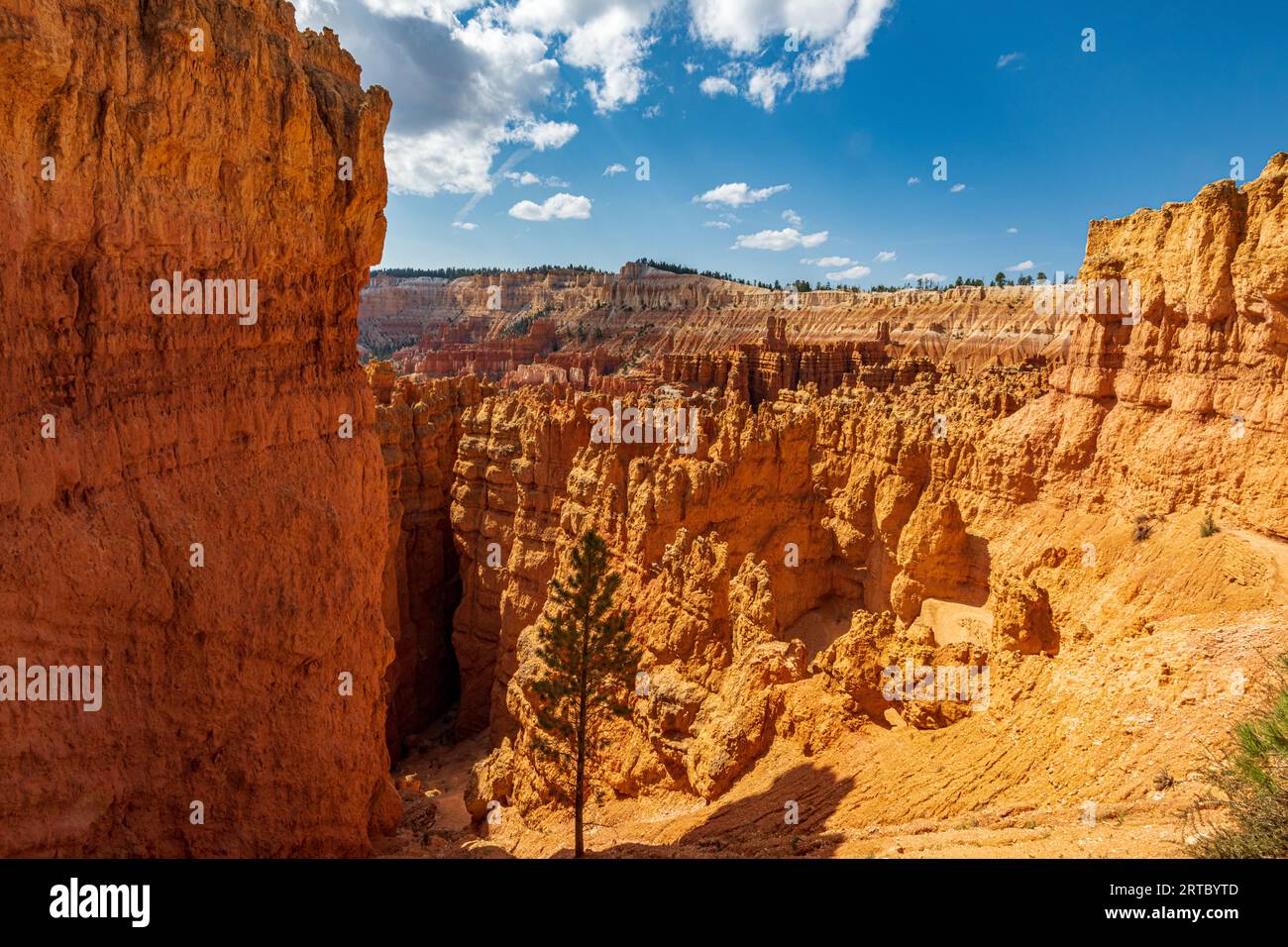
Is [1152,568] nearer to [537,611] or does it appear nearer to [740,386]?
[537,611]

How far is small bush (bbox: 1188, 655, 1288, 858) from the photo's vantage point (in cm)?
502

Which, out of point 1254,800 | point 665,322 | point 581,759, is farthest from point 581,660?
point 665,322

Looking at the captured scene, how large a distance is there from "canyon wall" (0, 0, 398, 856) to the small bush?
1061 cm

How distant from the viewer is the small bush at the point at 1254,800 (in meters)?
5.02

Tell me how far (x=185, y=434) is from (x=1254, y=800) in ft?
38.0

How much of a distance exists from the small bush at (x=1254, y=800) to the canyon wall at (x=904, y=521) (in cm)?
457

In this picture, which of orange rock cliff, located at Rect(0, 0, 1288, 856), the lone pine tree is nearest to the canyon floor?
orange rock cliff, located at Rect(0, 0, 1288, 856)

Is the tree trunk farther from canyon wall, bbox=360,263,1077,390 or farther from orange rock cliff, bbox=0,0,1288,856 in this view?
canyon wall, bbox=360,263,1077,390

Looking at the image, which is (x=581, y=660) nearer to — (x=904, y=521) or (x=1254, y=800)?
(x=1254, y=800)

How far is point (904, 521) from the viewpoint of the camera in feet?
77.7

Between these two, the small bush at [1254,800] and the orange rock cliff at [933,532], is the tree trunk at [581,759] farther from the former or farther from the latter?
the small bush at [1254,800]

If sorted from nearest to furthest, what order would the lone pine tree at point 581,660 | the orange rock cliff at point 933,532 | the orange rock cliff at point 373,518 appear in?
the orange rock cliff at point 373,518
the orange rock cliff at point 933,532
the lone pine tree at point 581,660

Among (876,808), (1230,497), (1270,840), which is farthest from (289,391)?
(1230,497)

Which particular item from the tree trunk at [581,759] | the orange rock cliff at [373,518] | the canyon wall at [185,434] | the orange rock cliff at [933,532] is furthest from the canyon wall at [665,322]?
the canyon wall at [185,434]
